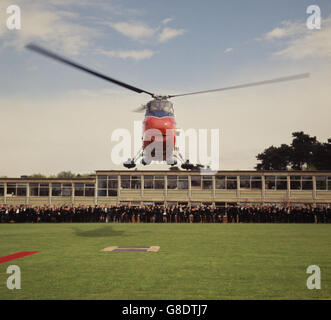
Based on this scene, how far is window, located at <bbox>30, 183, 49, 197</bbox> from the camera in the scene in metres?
57.3

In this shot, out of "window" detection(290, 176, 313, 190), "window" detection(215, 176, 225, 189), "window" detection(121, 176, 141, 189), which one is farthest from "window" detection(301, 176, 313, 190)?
"window" detection(121, 176, 141, 189)

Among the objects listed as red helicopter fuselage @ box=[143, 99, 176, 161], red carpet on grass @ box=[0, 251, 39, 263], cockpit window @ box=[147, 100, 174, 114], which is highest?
cockpit window @ box=[147, 100, 174, 114]

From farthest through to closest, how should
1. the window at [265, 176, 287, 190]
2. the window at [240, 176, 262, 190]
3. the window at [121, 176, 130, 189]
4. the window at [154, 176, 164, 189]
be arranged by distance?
the window at [121, 176, 130, 189]
the window at [154, 176, 164, 189]
the window at [265, 176, 287, 190]
the window at [240, 176, 262, 190]

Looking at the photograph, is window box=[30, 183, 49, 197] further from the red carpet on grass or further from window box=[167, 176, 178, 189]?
the red carpet on grass

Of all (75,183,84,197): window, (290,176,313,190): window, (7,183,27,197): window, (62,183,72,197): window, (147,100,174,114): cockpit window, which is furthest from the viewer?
(7,183,27,197): window

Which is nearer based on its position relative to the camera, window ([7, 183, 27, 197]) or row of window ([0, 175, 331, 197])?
row of window ([0, 175, 331, 197])

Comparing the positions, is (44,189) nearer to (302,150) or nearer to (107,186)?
(107,186)

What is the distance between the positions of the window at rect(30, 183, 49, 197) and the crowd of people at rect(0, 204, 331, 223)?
17887mm

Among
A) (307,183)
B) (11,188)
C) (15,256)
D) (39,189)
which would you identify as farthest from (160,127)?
(11,188)

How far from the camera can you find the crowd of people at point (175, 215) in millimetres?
37062

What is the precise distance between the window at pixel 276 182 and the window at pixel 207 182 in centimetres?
797
